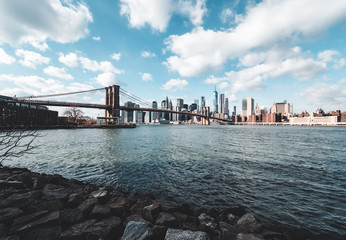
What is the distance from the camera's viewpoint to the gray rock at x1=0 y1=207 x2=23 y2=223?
3500 mm

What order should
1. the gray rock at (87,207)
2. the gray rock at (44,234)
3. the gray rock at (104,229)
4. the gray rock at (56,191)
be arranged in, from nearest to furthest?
1. the gray rock at (44,234)
2. the gray rock at (104,229)
3. the gray rock at (87,207)
4. the gray rock at (56,191)

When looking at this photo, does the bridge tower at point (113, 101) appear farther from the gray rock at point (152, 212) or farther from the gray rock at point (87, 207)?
the gray rock at point (152, 212)

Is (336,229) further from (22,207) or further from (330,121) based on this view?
(330,121)

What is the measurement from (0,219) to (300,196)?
9578 mm

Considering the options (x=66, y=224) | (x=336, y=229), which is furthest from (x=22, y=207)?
(x=336, y=229)

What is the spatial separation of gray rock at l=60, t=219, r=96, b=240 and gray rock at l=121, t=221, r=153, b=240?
905 millimetres

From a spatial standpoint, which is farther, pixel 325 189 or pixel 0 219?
pixel 325 189

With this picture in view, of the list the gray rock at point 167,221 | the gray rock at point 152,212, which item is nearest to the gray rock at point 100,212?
the gray rock at point 152,212

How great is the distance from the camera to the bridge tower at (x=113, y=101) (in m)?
79.2

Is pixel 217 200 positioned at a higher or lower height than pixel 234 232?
lower

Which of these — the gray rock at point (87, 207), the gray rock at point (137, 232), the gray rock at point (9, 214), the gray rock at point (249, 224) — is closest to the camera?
the gray rock at point (137, 232)

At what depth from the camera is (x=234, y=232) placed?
3.52m

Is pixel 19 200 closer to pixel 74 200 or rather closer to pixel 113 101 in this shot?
pixel 74 200

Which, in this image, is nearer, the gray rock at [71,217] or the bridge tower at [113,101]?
the gray rock at [71,217]
